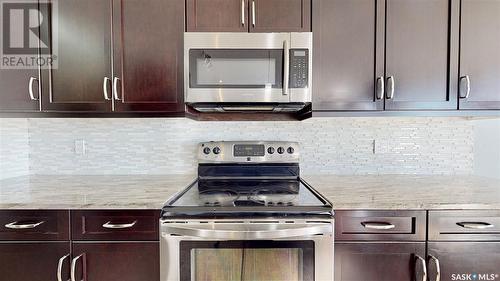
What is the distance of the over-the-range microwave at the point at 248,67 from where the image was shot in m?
1.50

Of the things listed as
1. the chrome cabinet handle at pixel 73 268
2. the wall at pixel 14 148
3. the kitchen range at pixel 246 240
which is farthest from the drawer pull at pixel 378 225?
the wall at pixel 14 148

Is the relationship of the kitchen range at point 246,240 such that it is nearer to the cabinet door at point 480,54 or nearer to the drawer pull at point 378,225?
the drawer pull at point 378,225

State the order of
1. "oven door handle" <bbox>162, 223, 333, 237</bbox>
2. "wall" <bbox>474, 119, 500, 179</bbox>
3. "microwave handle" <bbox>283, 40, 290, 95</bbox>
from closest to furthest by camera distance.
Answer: "oven door handle" <bbox>162, 223, 333, 237</bbox>
"microwave handle" <bbox>283, 40, 290, 95</bbox>
"wall" <bbox>474, 119, 500, 179</bbox>

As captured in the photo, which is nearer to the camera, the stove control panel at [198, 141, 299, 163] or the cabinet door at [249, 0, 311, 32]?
the cabinet door at [249, 0, 311, 32]

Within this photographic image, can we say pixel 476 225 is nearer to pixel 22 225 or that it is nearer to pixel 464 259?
pixel 464 259

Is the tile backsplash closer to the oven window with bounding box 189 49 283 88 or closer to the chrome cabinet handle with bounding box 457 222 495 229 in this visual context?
the oven window with bounding box 189 49 283 88

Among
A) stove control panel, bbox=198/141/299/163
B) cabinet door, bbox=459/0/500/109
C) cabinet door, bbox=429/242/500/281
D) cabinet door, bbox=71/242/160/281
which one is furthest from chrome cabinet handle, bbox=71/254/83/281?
cabinet door, bbox=459/0/500/109

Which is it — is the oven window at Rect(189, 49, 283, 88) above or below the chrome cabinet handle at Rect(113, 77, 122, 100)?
above

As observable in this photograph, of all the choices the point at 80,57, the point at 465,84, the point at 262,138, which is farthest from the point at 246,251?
the point at 465,84

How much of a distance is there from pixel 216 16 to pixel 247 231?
1.16m

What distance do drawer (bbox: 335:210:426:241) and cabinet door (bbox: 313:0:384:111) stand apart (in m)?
0.60

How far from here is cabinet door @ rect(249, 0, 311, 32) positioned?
5.02ft

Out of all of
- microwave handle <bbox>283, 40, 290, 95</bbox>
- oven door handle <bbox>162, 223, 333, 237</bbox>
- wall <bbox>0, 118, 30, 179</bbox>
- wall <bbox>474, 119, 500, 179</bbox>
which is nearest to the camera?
oven door handle <bbox>162, 223, 333, 237</bbox>

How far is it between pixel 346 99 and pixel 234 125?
764 mm
